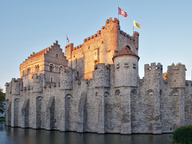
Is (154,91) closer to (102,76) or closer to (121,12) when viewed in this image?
(102,76)

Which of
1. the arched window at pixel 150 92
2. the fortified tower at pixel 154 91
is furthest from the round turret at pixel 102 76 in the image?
the arched window at pixel 150 92

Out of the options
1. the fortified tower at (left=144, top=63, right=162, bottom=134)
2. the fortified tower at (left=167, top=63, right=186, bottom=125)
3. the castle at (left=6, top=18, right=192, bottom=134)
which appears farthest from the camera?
the fortified tower at (left=167, top=63, right=186, bottom=125)

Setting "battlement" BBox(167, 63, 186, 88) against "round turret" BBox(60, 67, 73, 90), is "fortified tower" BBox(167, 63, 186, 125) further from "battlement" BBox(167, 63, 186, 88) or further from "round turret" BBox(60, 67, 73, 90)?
"round turret" BBox(60, 67, 73, 90)

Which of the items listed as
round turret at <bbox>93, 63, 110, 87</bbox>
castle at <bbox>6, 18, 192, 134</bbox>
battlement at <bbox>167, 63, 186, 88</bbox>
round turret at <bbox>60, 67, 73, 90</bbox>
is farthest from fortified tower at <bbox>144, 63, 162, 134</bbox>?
round turret at <bbox>60, 67, 73, 90</bbox>

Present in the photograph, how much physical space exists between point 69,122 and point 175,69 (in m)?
18.2

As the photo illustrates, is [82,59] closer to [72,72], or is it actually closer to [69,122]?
[72,72]

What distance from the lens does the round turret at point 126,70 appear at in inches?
1017

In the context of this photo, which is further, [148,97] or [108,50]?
[108,50]

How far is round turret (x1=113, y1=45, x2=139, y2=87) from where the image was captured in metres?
25.8

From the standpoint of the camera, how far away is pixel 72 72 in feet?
102

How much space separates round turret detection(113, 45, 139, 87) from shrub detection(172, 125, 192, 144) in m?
9.78

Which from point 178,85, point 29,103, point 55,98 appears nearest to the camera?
point 178,85

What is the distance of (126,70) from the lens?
2595 cm

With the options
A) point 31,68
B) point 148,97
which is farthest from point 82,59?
point 148,97
